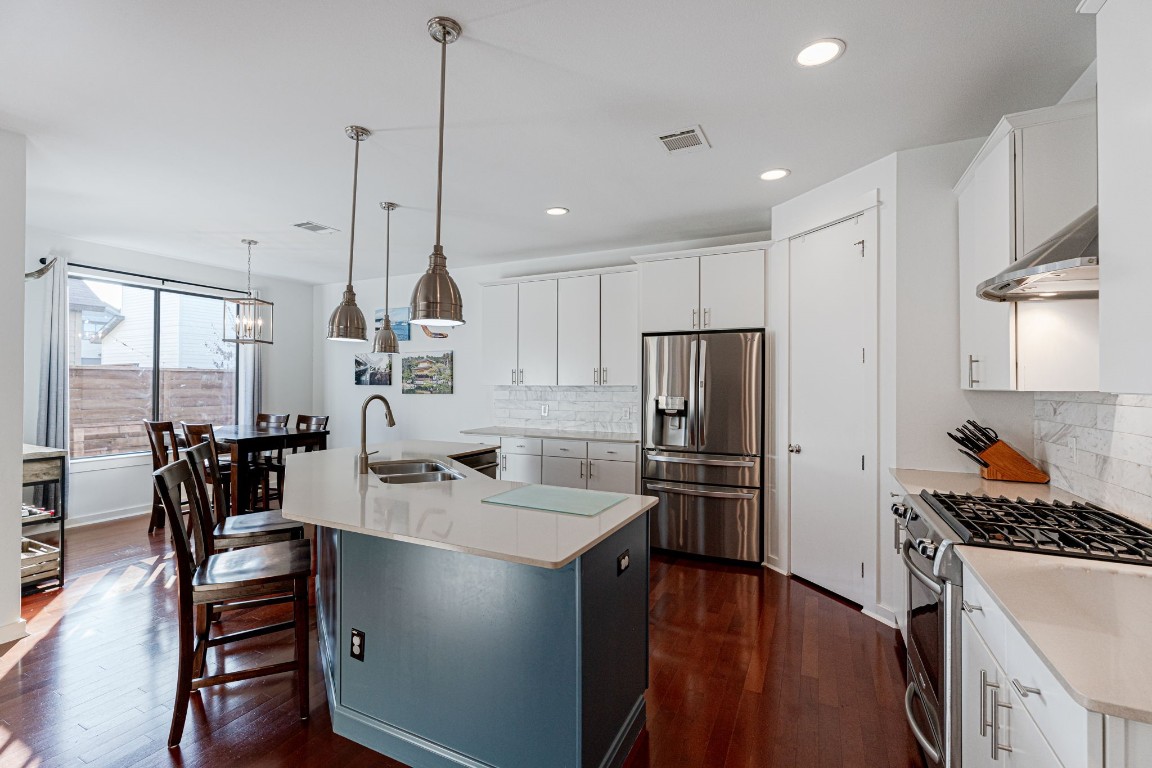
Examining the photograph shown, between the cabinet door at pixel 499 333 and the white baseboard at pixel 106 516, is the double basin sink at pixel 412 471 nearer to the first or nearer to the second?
the cabinet door at pixel 499 333

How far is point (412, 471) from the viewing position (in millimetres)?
3201

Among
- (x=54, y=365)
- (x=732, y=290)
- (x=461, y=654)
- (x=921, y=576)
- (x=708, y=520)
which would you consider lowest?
(x=708, y=520)

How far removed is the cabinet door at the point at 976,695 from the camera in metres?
1.36

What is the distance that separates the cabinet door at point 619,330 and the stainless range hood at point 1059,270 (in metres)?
3.01

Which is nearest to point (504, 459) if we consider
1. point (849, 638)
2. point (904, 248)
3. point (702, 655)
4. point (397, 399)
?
point (397, 399)

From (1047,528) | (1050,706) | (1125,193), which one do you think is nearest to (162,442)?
(1050,706)

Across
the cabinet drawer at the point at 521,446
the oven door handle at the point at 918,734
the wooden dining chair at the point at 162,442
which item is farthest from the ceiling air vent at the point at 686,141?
the wooden dining chair at the point at 162,442

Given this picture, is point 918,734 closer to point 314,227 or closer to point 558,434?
point 558,434

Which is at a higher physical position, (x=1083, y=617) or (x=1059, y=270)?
(x=1059, y=270)

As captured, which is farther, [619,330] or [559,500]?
[619,330]

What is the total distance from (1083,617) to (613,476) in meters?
3.61

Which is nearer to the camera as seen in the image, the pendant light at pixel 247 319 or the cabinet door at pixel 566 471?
the cabinet door at pixel 566 471

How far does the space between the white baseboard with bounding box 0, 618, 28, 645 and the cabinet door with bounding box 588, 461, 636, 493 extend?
142 inches

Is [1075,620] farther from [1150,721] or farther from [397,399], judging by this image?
[397,399]
